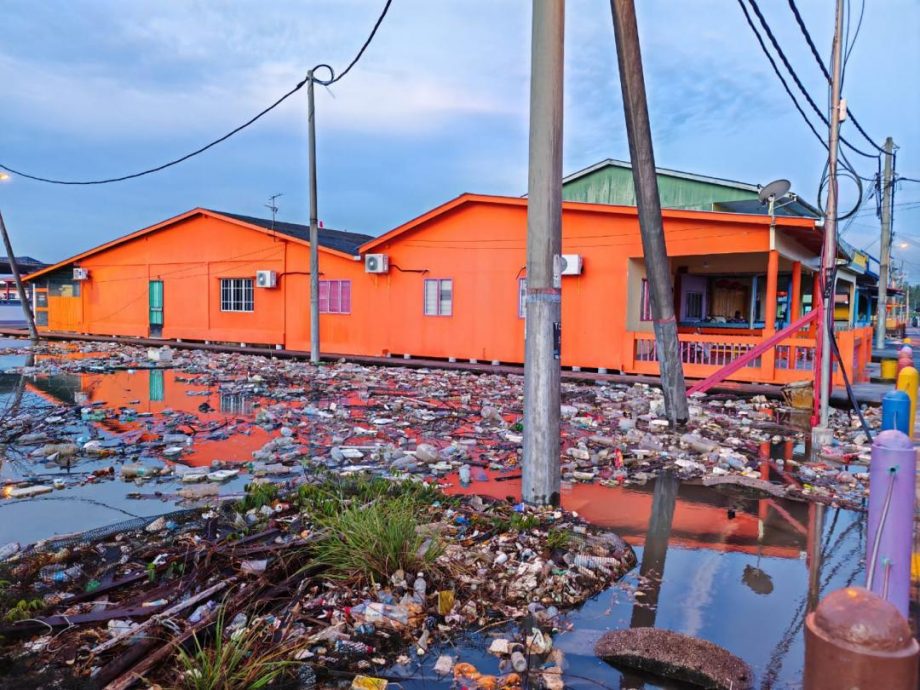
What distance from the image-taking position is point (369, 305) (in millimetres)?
20391

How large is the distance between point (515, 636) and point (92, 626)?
82.8 inches

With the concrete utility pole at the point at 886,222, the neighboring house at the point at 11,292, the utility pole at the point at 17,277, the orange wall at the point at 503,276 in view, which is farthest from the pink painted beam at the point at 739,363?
the neighboring house at the point at 11,292

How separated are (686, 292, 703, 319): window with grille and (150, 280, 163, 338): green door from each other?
19.8 m

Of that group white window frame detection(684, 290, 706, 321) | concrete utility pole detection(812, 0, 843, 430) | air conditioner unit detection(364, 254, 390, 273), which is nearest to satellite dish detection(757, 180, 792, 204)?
concrete utility pole detection(812, 0, 843, 430)

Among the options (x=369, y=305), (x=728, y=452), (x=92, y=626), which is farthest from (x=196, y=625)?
(x=369, y=305)

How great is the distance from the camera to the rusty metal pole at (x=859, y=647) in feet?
5.68

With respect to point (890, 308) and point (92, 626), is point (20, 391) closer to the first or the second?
point (92, 626)

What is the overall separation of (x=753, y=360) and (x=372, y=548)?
39.9 ft

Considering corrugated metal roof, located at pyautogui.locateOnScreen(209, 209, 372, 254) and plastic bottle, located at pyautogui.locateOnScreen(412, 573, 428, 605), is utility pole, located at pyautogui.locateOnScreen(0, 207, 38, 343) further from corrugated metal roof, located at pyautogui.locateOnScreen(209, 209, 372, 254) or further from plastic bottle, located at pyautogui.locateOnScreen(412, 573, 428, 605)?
plastic bottle, located at pyautogui.locateOnScreen(412, 573, 428, 605)

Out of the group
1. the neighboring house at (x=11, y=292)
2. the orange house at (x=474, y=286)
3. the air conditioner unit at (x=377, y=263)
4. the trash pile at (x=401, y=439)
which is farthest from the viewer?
the neighboring house at (x=11, y=292)

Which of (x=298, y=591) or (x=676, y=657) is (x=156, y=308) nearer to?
(x=298, y=591)

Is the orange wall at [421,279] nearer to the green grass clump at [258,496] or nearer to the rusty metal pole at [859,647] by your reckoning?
the green grass clump at [258,496]

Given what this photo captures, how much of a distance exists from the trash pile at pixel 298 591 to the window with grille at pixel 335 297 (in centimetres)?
1609

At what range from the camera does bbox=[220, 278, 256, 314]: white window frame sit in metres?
23.7
